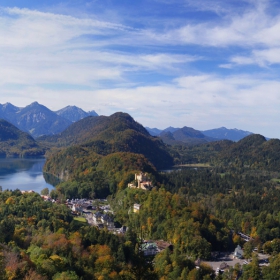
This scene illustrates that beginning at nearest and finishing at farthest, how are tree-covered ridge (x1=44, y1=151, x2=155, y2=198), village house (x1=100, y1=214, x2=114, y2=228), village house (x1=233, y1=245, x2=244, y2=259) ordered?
village house (x1=233, y1=245, x2=244, y2=259) < village house (x1=100, y1=214, x2=114, y2=228) < tree-covered ridge (x1=44, y1=151, x2=155, y2=198)

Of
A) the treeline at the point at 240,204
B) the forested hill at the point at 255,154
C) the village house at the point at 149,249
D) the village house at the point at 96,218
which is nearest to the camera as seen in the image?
the village house at the point at 149,249

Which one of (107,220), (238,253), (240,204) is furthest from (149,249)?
(240,204)

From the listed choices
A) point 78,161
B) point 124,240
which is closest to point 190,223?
point 124,240

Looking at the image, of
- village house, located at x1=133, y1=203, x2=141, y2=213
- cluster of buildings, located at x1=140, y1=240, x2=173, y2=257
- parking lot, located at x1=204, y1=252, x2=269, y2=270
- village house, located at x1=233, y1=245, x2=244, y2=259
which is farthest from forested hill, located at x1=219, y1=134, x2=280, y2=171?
cluster of buildings, located at x1=140, y1=240, x2=173, y2=257

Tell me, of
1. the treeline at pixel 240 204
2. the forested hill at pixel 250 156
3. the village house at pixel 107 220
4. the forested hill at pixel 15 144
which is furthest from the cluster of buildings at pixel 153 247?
the forested hill at pixel 15 144

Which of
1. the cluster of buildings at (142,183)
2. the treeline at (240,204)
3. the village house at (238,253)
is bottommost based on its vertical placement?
the village house at (238,253)

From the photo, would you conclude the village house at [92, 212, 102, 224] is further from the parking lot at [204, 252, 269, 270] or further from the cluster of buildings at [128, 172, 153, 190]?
the parking lot at [204, 252, 269, 270]

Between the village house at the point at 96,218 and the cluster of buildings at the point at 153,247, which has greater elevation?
the village house at the point at 96,218

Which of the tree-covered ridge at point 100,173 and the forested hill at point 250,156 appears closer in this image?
the tree-covered ridge at point 100,173

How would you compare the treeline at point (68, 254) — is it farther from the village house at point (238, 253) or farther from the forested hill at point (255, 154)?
the forested hill at point (255, 154)
